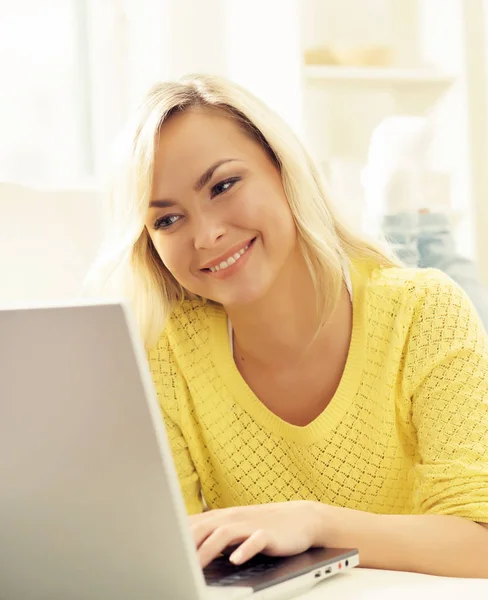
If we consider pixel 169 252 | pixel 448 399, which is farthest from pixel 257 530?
pixel 169 252

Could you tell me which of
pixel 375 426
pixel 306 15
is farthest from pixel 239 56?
pixel 375 426

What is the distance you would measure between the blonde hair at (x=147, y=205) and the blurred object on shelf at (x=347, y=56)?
3.76 ft

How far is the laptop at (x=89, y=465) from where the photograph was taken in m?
0.63

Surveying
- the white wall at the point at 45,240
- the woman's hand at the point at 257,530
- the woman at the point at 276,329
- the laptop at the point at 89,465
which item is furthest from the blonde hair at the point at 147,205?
the laptop at the point at 89,465

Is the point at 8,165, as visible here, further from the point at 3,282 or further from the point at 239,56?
the point at 239,56

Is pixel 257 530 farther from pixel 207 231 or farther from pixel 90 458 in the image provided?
pixel 207 231

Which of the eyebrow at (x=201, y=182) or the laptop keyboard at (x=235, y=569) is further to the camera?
the eyebrow at (x=201, y=182)

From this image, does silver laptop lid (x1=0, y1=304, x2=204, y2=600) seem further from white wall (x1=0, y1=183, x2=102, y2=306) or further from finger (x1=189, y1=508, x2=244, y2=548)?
white wall (x1=0, y1=183, x2=102, y2=306)

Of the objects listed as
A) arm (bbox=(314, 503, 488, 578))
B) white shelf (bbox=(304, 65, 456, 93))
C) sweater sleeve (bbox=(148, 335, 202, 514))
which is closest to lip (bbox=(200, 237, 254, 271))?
sweater sleeve (bbox=(148, 335, 202, 514))

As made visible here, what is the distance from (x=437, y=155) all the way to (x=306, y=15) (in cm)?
56

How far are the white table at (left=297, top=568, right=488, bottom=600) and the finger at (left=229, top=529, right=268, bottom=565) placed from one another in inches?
2.5

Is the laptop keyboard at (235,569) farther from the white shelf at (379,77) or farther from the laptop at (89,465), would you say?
the white shelf at (379,77)

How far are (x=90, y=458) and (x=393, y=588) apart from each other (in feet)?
1.11

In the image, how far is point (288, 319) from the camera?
137cm
